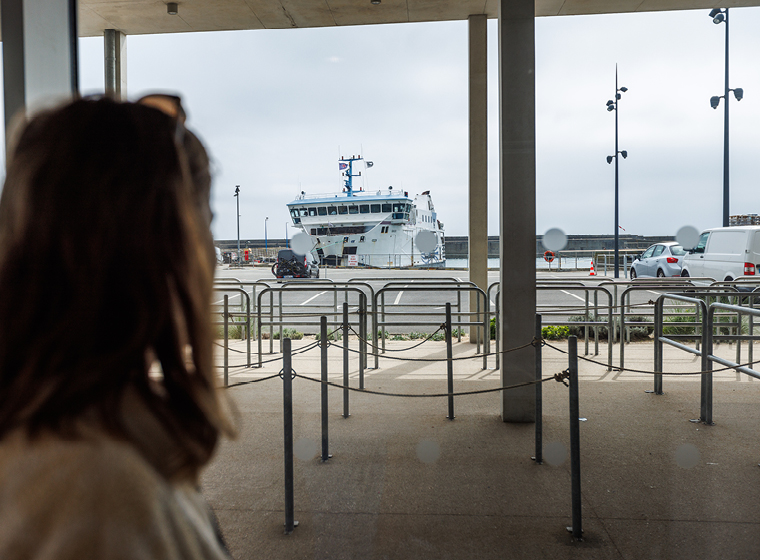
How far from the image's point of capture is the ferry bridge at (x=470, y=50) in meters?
2.61

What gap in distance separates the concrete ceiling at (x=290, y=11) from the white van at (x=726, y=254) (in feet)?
14.3

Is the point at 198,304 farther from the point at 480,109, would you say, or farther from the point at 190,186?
the point at 480,109

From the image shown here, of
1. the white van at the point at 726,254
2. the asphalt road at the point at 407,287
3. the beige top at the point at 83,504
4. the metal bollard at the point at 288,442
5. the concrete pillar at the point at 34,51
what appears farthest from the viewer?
the white van at the point at 726,254

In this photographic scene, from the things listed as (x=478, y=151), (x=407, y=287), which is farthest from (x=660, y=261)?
(x=407, y=287)

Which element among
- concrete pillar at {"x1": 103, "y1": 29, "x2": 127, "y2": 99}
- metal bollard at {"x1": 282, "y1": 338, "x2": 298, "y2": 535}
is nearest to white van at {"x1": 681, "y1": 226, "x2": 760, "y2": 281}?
metal bollard at {"x1": 282, "y1": 338, "x2": 298, "y2": 535}

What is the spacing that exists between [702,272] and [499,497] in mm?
8847

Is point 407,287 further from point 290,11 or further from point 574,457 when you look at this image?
point 574,457

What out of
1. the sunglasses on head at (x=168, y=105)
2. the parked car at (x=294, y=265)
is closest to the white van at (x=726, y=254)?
the parked car at (x=294, y=265)

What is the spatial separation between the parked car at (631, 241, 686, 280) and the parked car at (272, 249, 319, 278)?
703 cm

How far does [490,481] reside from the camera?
3.32 m

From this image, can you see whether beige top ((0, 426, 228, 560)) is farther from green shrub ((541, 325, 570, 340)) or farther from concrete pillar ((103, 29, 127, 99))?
green shrub ((541, 325, 570, 340))

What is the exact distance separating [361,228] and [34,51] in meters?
7.40

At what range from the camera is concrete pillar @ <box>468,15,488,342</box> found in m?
7.68

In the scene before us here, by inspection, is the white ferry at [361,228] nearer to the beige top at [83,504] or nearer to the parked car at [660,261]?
the parked car at [660,261]
